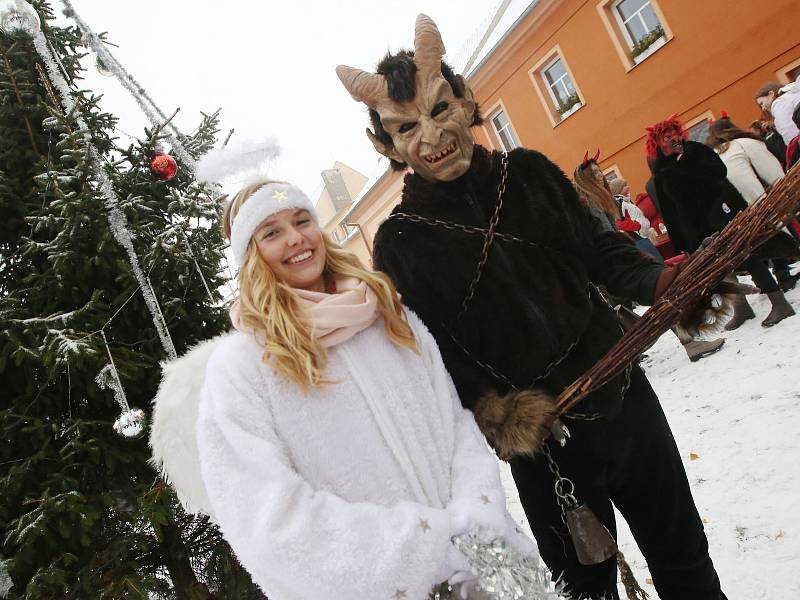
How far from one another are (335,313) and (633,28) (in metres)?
12.2

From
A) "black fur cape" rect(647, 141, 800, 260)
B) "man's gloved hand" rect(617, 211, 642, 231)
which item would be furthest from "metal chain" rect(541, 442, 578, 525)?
"man's gloved hand" rect(617, 211, 642, 231)

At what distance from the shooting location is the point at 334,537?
1.18 m

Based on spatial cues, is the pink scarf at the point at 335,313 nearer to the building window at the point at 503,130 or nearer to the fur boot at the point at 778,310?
the fur boot at the point at 778,310

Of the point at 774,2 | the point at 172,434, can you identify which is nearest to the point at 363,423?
the point at 172,434

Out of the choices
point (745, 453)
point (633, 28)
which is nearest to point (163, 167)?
point (745, 453)

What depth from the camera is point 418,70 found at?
1.93 m

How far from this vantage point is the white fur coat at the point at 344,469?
3.81 feet

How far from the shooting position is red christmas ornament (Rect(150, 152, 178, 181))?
9.52ft

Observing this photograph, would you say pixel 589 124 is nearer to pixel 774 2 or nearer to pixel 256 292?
pixel 774 2

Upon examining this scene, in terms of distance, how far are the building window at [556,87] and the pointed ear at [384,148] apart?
37.9ft

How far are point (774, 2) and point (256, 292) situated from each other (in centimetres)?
1123

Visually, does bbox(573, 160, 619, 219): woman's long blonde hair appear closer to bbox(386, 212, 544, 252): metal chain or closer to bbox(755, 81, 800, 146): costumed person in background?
bbox(755, 81, 800, 146): costumed person in background

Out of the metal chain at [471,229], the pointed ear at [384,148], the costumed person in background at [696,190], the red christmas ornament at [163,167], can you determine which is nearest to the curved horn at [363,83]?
the pointed ear at [384,148]

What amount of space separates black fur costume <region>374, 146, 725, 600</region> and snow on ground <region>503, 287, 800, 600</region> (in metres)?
0.63
